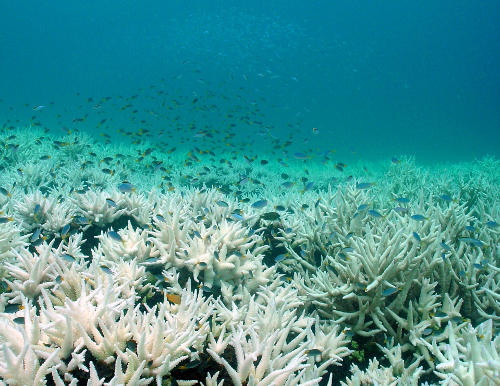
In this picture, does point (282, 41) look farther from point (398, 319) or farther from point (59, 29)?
point (398, 319)

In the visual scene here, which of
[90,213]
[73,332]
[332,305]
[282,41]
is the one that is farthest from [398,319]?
[282,41]

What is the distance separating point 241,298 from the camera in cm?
372

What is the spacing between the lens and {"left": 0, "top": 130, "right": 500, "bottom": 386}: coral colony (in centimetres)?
197

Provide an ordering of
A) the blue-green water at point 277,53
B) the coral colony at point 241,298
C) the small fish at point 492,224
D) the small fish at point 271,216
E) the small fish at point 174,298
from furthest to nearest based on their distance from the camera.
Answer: the blue-green water at point 277,53 → the small fish at point 271,216 → the small fish at point 492,224 → the small fish at point 174,298 → the coral colony at point 241,298

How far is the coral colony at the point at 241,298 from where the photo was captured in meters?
1.97

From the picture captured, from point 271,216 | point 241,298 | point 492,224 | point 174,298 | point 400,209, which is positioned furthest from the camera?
point 271,216

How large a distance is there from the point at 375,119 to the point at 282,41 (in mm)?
59690

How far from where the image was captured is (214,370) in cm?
230

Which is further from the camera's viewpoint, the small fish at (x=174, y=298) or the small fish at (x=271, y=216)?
the small fish at (x=271, y=216)

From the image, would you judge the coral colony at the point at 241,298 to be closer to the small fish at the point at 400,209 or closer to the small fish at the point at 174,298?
the small fish at the point at 174,298

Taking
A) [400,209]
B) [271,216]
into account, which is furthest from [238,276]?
[400,209]

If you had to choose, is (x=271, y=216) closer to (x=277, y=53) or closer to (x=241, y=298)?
(x=241, y=298)

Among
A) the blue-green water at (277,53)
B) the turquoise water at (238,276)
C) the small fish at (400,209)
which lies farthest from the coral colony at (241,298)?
the blue-green water at (277,53)

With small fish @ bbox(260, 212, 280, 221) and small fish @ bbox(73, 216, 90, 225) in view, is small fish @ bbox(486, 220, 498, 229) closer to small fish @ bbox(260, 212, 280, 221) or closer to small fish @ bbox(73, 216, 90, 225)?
small fish @ bbox(260, 212, 280, 221)
